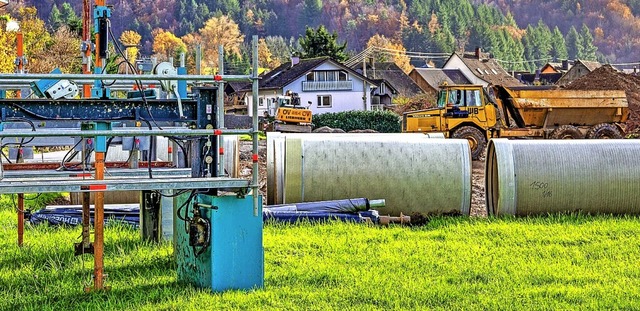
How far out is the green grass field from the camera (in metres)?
8.78

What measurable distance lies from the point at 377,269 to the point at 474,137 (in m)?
21.6

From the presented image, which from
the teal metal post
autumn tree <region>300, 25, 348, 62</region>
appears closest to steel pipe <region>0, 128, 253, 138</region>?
the teal metal post

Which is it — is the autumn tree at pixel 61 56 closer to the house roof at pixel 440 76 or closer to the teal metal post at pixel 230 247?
the teal metal post at pixel 230 247

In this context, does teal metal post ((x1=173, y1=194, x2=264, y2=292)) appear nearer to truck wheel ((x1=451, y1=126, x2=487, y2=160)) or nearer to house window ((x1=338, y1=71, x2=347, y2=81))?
truck wheel ((x1=451, y1=126, x2=487, y2=160))

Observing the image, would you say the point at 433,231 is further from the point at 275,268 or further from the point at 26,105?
the point at 26,105

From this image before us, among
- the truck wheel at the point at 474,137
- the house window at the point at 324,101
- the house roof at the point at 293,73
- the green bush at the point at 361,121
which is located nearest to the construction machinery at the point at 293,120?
the truck wheel at the point at 474,137

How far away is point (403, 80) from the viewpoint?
100938 millimetres

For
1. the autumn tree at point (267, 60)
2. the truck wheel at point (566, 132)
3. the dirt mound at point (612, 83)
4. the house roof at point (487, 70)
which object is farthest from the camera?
the autumn tree at point (267, 60)

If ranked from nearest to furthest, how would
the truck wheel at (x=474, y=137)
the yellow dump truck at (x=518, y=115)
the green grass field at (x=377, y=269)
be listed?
the green grass field at (x=377, y=269), the truck wheel at (x=474, y=137), the yellow dump truck at (x=518, y=115)

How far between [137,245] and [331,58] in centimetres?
6574

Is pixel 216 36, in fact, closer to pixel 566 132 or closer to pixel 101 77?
pixel 566 132

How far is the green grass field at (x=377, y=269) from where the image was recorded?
28.8 ft

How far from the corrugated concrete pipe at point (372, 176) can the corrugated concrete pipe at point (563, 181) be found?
0.70 m

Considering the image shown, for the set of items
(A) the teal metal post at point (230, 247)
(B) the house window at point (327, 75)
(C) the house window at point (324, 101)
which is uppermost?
(B) the house window at point (327, 75)
